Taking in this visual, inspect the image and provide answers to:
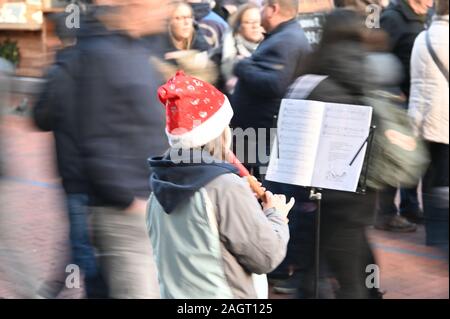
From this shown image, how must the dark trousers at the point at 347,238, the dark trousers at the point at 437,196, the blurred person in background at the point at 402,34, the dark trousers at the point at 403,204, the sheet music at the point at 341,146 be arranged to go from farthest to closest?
the dark trousers at the point at 403,204 < the blurred person in background at the point at 402,34 < the dark trousers at the point at 437,196 < the dark trousers at the point at 347,238 < the sheet music at the point at 341,146

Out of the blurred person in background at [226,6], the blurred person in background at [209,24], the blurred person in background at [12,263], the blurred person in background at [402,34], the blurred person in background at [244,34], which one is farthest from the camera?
the blurred person in background at [226,6]

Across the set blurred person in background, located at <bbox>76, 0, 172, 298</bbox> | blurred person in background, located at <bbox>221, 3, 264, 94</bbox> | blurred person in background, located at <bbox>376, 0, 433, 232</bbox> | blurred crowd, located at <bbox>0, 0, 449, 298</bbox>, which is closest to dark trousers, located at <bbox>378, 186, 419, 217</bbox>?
blurred person in background, located at <bbox>376, 0, 433, 232</bbox>

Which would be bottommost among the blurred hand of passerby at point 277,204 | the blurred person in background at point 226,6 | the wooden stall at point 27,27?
the wooden stall at point 27,27

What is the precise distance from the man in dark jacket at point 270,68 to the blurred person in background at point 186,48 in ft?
0.99

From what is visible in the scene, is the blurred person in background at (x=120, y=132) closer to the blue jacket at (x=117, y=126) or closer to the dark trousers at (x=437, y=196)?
the blue jacket at (x=117, y=126)

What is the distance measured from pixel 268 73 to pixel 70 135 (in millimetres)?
1405

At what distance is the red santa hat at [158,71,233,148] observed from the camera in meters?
2.81

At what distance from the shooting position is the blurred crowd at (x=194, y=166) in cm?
278

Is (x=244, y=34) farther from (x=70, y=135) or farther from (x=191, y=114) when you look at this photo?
(x=191, y=114)

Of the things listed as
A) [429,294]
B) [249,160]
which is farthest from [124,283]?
[429,294]

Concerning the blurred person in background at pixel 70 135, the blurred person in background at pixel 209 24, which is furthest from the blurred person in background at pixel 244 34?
the blurred person in background at pixel 70 135

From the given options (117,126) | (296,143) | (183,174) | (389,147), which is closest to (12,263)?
(117,126)

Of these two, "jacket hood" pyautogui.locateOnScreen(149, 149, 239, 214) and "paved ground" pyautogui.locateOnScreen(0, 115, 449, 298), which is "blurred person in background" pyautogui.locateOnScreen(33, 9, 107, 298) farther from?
Answer: "jacket hood" pyautogui.locateOnScreen(149, 149, 239, 214)
